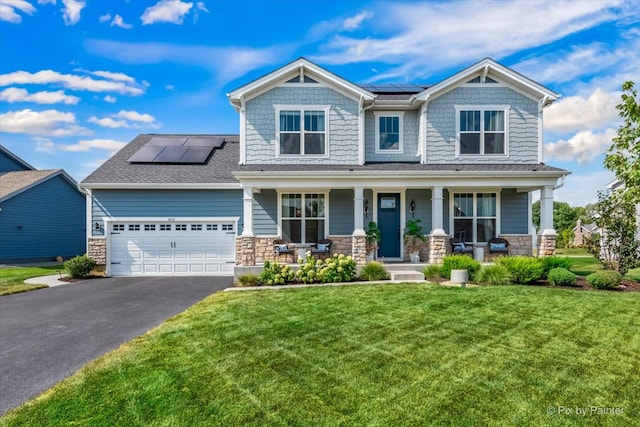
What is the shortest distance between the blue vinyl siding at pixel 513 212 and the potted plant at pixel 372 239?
15.5 ft

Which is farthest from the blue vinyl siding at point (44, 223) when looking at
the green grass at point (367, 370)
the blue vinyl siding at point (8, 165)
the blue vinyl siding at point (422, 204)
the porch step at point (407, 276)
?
the blue vinyl siding at point (422, 204)

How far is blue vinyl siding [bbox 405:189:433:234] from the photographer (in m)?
13.0

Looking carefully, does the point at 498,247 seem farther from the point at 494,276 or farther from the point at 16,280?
the point at 16,280

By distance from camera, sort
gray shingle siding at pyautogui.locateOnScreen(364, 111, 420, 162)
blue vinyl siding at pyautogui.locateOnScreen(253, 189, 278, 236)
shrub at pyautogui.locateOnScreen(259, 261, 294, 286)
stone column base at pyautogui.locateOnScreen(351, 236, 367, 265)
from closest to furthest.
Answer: shrub at pyautogui.locateOnScreen(259, 261, 294, 286), stone column base at pyautogui.locateOnScreen(351, 236, 367, 265), blue vinyl siding at pyautogui.locateOnScreen(253, 189, 278, 236), gray shingle siding at pyautogui.locateOnScreen(364, 111, 420, 162)

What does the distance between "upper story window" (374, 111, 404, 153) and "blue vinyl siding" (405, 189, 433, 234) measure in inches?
66.4

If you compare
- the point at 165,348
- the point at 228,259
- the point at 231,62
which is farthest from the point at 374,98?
the point at 165,348

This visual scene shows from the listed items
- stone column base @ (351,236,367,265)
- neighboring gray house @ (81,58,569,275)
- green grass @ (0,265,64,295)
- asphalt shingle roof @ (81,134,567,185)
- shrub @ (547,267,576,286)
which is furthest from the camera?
neighboring gray house @ (81,58,569,275)

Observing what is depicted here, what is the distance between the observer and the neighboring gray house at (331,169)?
500 inches

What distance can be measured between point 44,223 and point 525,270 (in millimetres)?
22629

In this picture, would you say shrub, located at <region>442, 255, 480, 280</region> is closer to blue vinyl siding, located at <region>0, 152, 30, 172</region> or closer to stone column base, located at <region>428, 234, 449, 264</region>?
stone column base, located at <region>428, 234, 449, 264</region>

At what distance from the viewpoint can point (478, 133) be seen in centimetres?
1285

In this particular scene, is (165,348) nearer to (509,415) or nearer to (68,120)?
(509,415)

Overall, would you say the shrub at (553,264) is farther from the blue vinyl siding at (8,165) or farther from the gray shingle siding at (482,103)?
the blue vinyl siding at (8,165)

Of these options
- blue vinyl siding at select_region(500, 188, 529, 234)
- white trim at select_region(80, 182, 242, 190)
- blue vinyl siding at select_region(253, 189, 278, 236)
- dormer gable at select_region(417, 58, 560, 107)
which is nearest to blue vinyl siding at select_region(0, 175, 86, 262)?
white trim at select_region(80, 182, 242, 190)
